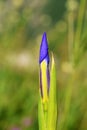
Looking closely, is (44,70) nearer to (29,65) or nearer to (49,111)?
(49,111)

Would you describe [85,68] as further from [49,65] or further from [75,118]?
[49,65]

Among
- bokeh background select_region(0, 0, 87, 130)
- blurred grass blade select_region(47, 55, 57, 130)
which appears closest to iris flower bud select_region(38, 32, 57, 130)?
blurred grass blade select_region(47, 55, 57, 130)

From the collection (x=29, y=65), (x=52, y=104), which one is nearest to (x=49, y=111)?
(x=52, y=104)

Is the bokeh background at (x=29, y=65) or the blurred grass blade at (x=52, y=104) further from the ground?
the bokeh background at (x=29, y=65)

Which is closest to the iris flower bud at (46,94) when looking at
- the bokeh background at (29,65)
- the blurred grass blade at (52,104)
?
the blurred grass blade at (52,104)

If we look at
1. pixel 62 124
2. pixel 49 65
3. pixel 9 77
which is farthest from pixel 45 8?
pixel 49 65

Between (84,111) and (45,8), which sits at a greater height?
(45,8)

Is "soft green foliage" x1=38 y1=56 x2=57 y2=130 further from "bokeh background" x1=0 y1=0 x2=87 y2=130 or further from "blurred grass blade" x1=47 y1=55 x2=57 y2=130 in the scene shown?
"bokeh background" x1=0 y1=0 x2=87 y2=130

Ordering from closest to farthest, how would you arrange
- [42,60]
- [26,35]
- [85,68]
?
[42,60] → [85,68] → [26,35]

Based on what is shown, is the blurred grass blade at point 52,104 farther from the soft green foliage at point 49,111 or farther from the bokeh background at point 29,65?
the bokeh background at point 29,65
